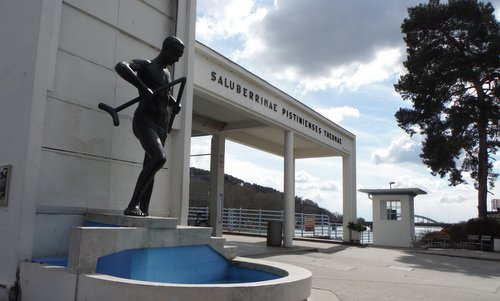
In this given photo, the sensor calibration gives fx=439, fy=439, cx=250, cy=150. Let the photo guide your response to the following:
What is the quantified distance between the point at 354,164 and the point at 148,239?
662 inches

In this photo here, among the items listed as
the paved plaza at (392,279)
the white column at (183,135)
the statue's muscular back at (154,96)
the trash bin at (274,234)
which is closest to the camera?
the statue's muscular back at (154,96)

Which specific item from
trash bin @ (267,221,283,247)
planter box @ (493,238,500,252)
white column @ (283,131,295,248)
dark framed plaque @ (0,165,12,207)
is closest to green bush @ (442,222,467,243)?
planter box @ (493,238,500,252)

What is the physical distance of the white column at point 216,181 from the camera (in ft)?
55.3

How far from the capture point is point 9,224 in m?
5.26

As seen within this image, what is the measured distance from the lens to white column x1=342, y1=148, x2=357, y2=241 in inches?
774

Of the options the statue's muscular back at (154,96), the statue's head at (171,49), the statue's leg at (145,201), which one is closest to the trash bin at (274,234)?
the statue's leg at (145,201)

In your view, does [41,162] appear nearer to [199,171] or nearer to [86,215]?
[86,215]

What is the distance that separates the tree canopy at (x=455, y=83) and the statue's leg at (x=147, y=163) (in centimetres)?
2032

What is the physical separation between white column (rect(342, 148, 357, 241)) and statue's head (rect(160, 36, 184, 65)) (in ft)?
49.8

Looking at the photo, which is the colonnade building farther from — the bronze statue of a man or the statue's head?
the statue's head

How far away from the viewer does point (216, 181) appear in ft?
55.9

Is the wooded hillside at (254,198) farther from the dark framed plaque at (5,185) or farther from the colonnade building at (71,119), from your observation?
the dark framed plaque at (5,185)

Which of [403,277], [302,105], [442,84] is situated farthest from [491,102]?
[403,277]

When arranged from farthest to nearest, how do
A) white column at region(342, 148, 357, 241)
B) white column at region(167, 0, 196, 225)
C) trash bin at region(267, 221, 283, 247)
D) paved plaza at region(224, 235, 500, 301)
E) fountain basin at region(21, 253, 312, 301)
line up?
white column at region(342, 148, 357, 241) → trash bin at region(267, 221, 283, 247) → white column at region(167, 0, 196, 225) → paved plaza at region(224, 235, 500, 301) → fountain basin at region(21, 253, 312, 301)
